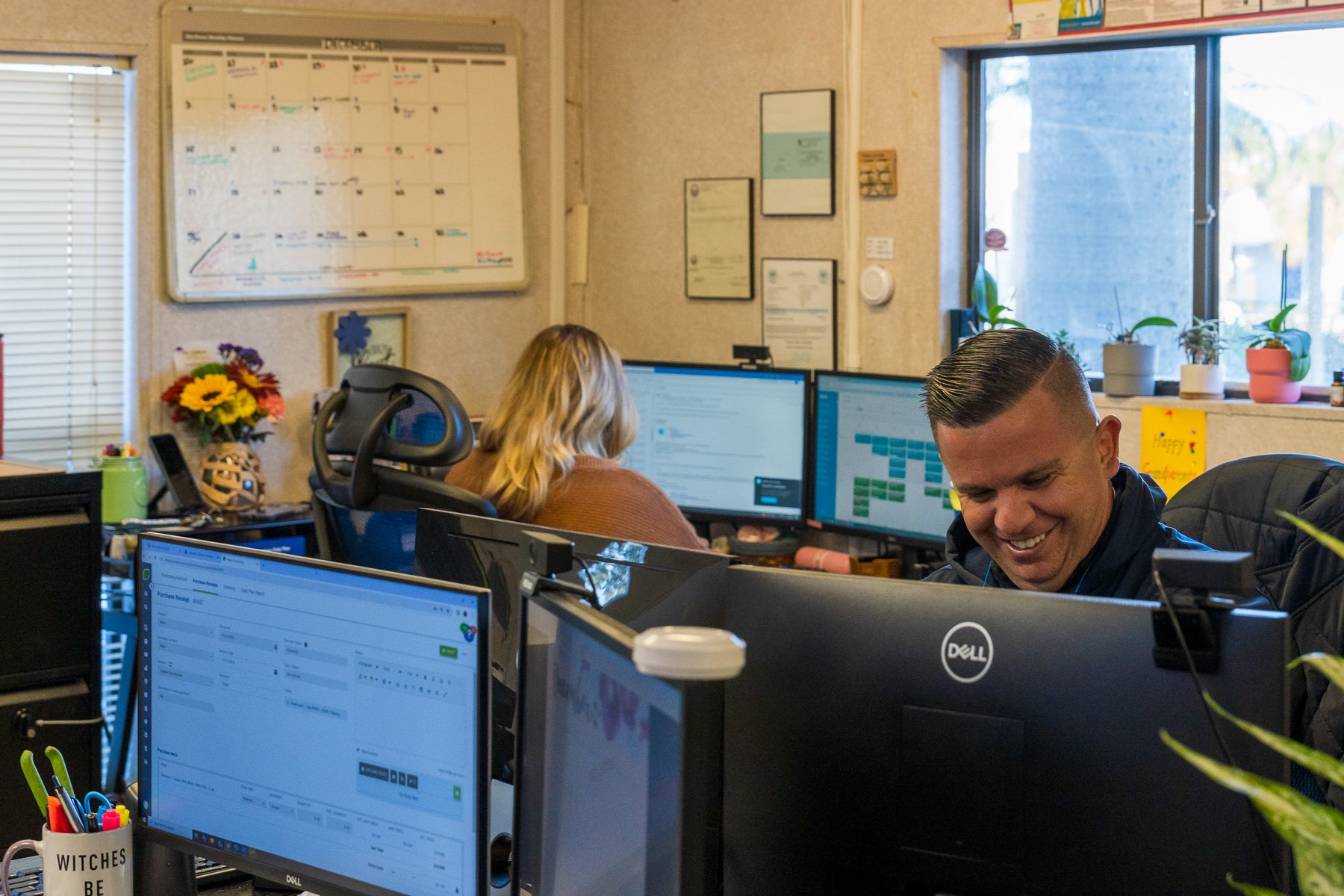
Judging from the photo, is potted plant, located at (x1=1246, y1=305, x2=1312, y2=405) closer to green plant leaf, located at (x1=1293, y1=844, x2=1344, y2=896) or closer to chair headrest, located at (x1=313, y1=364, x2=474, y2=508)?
chair headrest, located at (x1=313, y1=364, x2=474, y2=508)

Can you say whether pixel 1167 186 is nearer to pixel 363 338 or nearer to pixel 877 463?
pixel 877 463

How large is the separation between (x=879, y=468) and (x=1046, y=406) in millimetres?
1653

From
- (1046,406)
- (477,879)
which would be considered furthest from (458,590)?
(1046,406)

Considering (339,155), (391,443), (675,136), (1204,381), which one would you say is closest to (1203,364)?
(1204,381)

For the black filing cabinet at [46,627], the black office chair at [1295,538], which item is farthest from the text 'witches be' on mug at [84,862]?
the black office chair at [1295,538]

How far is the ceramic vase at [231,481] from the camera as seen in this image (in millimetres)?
3611

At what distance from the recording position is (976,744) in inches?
43.4

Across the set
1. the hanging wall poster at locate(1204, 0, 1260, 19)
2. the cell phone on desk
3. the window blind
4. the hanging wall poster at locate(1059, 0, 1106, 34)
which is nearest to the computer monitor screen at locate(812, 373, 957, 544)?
the hanging wall poster at locate(1059, 0, 1106, 34)

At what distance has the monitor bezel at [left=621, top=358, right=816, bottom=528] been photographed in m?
3.40

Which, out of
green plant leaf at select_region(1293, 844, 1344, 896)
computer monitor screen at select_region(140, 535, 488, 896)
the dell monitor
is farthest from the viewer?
computer monitor screen at select_region(140, 535, 488, 896)

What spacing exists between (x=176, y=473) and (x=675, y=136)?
1738 mm

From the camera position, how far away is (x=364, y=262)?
4.10m

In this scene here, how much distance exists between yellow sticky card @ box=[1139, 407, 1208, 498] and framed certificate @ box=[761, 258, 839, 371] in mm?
916

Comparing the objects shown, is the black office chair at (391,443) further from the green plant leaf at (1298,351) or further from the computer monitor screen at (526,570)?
the green plant leaf at (1298,351)
